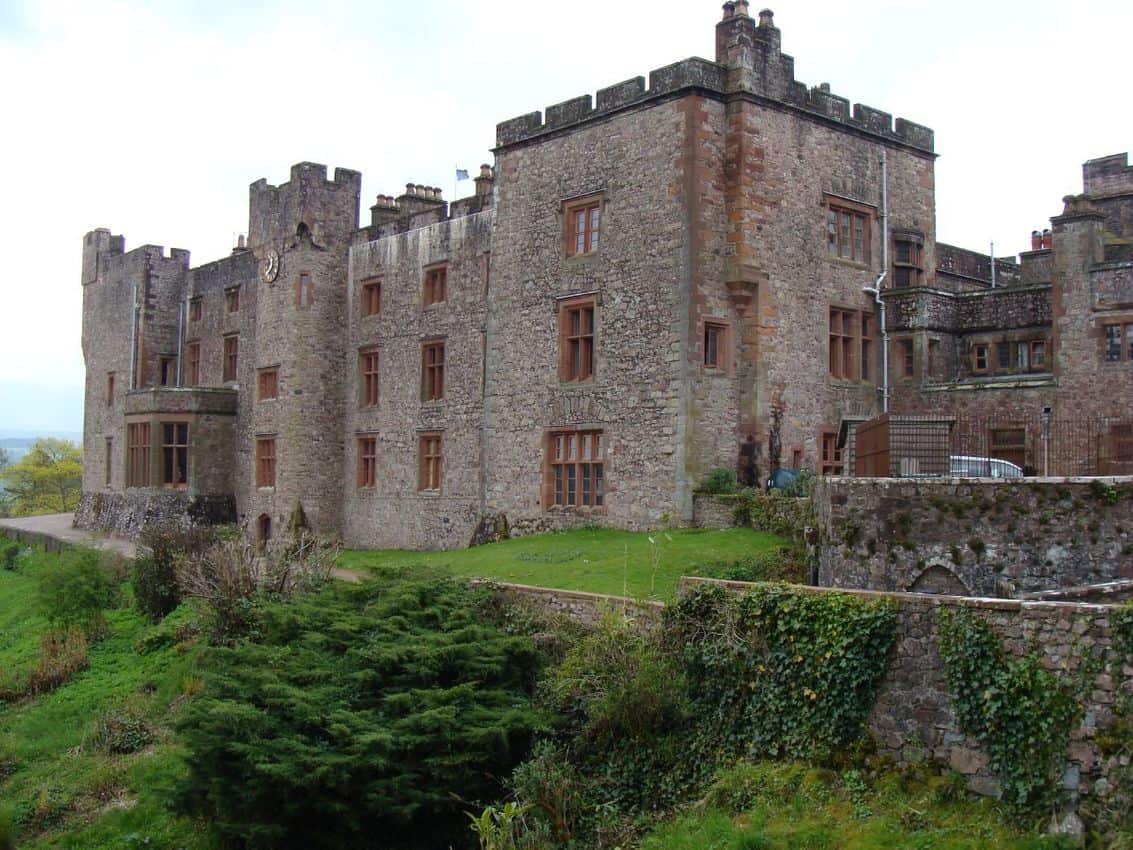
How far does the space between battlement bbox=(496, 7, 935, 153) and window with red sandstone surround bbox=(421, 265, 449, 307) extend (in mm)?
6069

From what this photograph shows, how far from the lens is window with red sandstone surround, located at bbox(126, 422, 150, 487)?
121ft

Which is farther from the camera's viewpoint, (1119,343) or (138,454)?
(138,454)

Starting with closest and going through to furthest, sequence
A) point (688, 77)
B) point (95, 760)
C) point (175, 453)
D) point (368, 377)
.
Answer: point (95, 760) < point (688, 77) < point (368, 377) < point (175, 453)

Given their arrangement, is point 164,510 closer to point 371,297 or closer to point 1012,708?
point 371,297

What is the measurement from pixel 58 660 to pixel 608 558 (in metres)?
11.2

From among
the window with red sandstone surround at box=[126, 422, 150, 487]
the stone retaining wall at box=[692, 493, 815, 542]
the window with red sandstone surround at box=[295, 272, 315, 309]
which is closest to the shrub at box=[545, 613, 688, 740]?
the stone retaining wall at box=[692, 493, 815, 542]

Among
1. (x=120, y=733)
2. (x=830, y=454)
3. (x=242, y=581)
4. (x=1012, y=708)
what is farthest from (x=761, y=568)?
(x=120, y=733)

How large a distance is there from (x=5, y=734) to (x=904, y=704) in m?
15.7

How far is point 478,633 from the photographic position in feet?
52.5

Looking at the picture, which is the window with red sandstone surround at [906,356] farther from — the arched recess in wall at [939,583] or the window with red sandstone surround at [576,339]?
the arched recess in wall at [939,583]

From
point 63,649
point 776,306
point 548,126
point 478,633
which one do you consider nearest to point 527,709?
point 478,633

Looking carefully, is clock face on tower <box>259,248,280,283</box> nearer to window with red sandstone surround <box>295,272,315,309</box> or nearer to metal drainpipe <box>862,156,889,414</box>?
window with red sandstone surround <box>295,272,315,309</box>

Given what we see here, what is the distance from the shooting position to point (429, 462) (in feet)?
Result: 98.8

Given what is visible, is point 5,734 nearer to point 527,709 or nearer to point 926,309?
point 527,709
